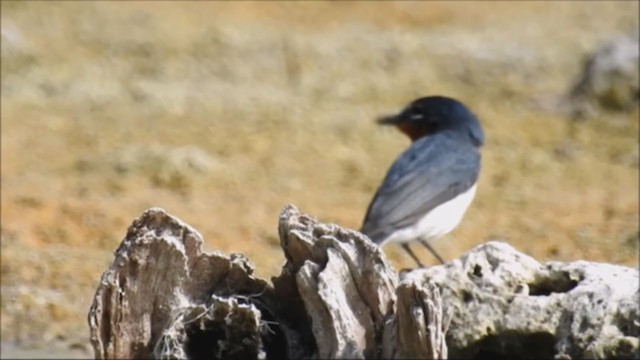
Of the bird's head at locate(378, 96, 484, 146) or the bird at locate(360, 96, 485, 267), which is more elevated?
the bird's head at locate(378, 96, 484, 146)

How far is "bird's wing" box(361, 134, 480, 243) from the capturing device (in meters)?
8.55

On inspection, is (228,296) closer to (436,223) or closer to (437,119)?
(436,223)

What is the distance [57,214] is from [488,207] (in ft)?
9.75

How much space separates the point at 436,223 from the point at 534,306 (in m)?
4.08

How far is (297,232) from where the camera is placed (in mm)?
4617

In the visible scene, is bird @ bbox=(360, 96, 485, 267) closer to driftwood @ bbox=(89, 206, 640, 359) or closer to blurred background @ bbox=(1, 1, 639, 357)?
blurred background @ bbox=(1, 1, 639, 357)

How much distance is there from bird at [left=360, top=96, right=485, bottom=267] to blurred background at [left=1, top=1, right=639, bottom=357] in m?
1.09

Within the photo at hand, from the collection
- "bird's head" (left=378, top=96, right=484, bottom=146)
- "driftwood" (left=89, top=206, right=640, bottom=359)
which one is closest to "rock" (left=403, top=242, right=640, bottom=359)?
"driftwood" (left=89, top=206, right=640, bottom=359)

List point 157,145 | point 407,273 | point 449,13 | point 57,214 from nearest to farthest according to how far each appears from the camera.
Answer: point 407,273, point 57,214, point 157,145, point 449,13

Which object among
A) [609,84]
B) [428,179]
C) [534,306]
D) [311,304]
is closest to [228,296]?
[311,304]

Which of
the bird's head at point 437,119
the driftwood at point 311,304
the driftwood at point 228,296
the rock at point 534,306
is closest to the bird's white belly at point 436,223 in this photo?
the bird's head at point 437,119

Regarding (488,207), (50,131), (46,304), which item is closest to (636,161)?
(488,207)

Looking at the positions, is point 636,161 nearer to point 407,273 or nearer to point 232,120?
point 232,120

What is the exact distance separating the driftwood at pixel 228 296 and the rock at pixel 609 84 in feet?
38.9
